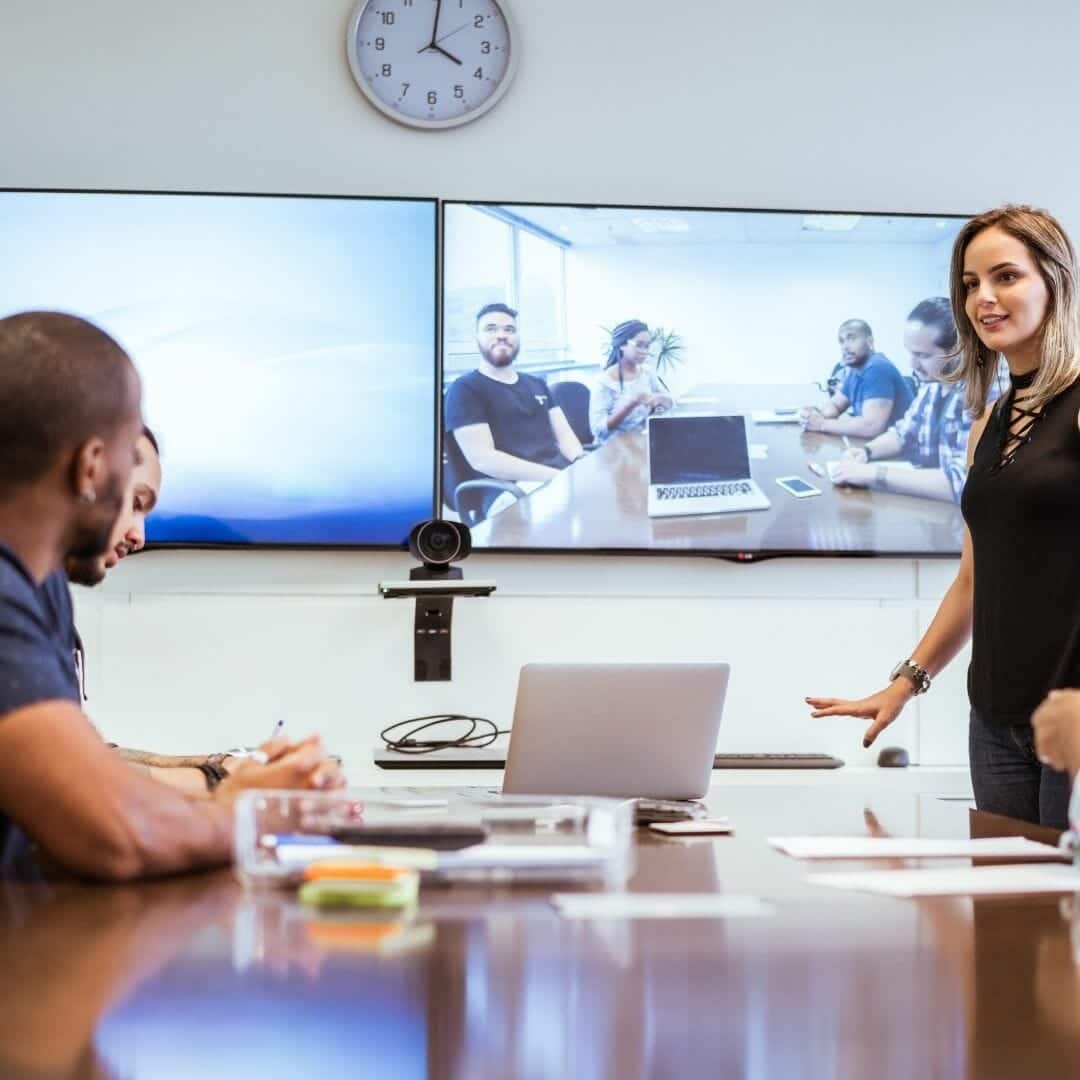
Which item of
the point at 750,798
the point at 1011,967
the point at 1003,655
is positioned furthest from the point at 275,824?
the point at 1003,655

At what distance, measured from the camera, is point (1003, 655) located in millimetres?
2414

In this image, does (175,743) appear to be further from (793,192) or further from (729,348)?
(793,192)

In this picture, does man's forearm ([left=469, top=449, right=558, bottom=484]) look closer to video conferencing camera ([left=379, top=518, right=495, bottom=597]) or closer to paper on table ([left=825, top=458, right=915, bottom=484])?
video conferencing camera ([left=379, top=518, right=495, bottom=597])

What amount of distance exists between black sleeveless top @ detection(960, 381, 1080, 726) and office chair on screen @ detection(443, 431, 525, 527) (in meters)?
1.60

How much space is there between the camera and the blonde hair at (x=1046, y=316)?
2.49 m

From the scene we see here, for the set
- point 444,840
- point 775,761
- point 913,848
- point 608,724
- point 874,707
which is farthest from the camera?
point 775,761

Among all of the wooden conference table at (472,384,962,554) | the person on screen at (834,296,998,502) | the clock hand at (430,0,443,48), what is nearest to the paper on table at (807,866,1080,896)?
the wooden conference table at (472,384,962,554)

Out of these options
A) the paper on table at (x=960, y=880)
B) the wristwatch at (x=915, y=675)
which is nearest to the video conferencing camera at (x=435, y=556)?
the wristwatch at (x=915, y=675)

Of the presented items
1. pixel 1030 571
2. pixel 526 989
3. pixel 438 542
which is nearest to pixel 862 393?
pixel 438 542

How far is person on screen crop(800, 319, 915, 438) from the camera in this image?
3936mm

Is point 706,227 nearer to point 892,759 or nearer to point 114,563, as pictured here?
point 892,759

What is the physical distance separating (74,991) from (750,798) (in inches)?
61.7

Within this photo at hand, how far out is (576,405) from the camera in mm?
3885

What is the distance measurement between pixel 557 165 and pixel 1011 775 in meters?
2.26
